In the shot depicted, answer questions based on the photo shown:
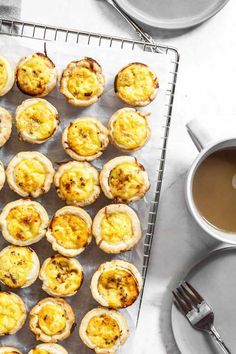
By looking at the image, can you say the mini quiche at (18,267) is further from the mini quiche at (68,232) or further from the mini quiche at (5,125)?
the mini quiche at (5,125)

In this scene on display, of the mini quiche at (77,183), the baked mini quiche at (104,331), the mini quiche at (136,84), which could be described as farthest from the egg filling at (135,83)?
the baked mini quiche at (104,331)

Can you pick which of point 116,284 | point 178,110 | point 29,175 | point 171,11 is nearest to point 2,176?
point 29,175

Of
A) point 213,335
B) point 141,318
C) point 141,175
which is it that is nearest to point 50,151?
point 141,175

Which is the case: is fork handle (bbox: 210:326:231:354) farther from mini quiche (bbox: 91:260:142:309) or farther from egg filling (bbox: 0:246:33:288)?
egg filling (bbox: 0:246:33:288)

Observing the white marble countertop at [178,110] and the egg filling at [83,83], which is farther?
the white marble countertop at [178,110]

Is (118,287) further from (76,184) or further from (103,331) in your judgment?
(76,184)

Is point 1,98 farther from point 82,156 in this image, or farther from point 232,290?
point 232,290
